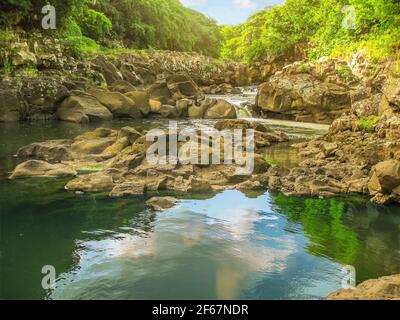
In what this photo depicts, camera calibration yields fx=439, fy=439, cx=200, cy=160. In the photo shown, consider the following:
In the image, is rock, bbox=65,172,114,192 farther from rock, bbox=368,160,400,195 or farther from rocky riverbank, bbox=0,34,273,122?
rocky riverbank, bbox=0,34,273,122

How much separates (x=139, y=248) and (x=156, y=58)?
116ft

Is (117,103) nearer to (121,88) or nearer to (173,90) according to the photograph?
(121,88)

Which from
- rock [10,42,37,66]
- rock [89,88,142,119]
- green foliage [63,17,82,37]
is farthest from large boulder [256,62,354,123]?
rock [10,42,37,66]

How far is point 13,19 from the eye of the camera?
23.1 m

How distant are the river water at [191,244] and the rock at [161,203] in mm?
214

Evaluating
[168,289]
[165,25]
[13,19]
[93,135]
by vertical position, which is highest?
[165,25]

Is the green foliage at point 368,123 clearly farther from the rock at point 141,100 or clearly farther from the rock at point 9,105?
the rock at point 9,105

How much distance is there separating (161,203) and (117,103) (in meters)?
15.6

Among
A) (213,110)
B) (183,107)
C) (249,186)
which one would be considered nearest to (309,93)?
(213,110)

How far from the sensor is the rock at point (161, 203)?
981 cm

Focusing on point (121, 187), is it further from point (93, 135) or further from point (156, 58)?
point (156, 58)

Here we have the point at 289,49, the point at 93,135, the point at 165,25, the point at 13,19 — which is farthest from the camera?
the point at 165,25

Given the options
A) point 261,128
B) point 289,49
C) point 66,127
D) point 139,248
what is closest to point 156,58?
point 289,49

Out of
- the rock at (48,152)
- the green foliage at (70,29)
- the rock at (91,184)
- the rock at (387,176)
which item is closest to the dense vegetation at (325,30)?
the rock at (387,176)
